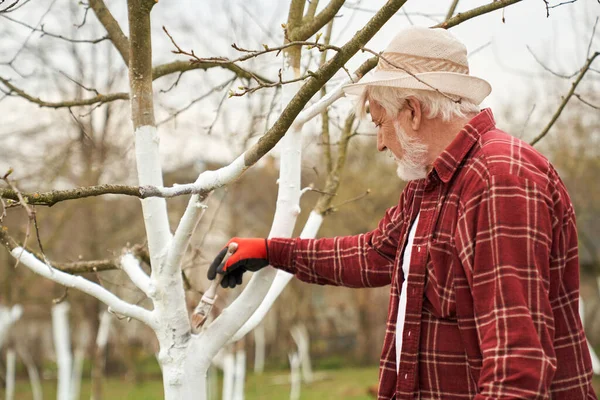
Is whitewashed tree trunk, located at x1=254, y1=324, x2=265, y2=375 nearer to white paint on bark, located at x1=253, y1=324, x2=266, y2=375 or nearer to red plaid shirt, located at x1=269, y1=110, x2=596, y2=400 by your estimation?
white paint on bark, located at x1=253, y1=324, x2=266, y2=375

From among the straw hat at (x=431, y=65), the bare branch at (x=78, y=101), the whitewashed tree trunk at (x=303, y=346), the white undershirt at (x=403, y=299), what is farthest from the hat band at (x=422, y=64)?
the whitewashed tree trunk at (x=303, y=346)

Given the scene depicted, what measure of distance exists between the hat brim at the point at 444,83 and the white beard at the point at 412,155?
0.51 feet

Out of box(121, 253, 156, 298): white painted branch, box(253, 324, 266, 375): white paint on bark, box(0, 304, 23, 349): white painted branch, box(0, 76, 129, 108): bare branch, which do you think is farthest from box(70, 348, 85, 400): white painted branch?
box(121, 253, 156, 298): white painted branch

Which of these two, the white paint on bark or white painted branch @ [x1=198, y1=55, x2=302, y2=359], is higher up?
white painted branch @ [x1=198, y1=55, x2=302, y2=359]

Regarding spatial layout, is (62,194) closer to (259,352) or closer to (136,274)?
(136,274)

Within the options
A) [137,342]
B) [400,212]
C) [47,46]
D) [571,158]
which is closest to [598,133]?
[571,158]

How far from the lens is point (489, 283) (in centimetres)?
160

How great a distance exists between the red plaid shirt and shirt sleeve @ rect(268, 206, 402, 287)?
0.41m

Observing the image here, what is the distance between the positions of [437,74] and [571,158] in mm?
13540

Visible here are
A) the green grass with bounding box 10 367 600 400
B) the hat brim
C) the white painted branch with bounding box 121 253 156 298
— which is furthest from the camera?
the green grass with bounding box 10 367 600 400

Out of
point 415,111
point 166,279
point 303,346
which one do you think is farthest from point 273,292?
point 303,346

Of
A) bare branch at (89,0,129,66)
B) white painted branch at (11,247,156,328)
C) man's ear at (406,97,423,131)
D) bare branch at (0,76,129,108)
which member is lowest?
white painted branch at (11,247,156,328)

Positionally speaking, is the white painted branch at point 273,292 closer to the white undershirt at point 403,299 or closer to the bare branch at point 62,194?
the white undershirt at point 403,299

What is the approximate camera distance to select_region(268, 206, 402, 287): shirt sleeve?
249 centimetres
